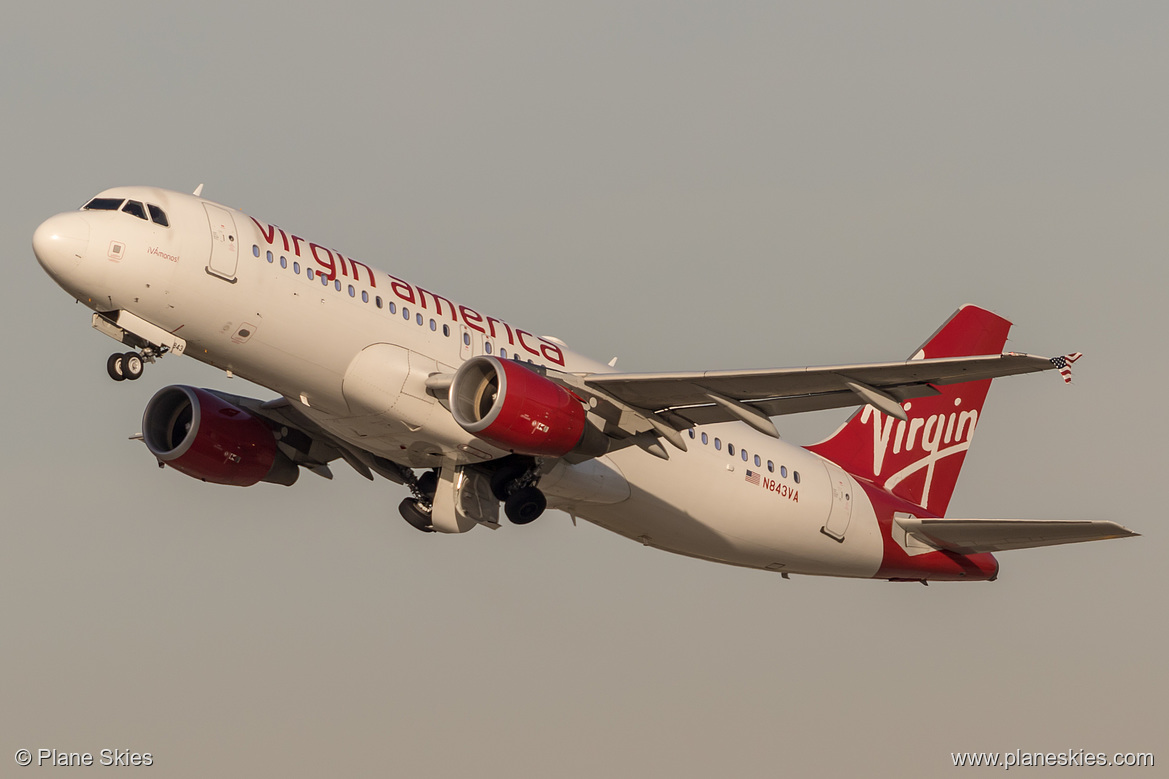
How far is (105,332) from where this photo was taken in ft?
90.7

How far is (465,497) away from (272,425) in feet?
18.7

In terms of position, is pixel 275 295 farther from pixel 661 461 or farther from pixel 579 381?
pixel 661 461

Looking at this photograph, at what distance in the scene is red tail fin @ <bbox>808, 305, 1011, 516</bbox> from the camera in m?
38.3

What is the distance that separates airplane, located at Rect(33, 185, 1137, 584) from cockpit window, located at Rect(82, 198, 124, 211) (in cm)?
5

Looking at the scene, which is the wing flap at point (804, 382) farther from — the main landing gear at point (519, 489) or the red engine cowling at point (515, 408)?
the main landing gear at point (519, 489)

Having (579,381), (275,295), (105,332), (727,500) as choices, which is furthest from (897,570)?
(105,332)

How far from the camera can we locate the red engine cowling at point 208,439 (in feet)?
110

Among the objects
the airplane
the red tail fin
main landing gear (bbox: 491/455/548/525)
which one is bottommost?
main landing gear (bbox: 491/455/548/525)

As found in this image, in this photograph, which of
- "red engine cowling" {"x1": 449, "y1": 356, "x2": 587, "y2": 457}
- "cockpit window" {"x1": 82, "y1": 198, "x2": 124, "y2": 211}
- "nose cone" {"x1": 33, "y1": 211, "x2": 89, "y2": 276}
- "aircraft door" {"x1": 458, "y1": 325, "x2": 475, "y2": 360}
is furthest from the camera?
"aircraft door" {"x1": 458, "y1": 325, "x2": 475, "y2": 360}

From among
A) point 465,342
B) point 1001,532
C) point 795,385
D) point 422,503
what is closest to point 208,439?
point 422,503

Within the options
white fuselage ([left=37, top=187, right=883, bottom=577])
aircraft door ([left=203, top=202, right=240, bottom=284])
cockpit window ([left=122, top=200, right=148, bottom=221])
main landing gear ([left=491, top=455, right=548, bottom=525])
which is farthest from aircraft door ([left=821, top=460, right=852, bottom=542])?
cockpit window ([left=122, top=200, right=148, bottom=221])

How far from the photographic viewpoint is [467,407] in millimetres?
28484

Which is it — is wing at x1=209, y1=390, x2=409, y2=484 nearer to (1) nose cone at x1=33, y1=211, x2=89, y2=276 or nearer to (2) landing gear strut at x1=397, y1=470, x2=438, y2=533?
(2) landing gear strut at x1=397, y1=470, x2=438, y2=533

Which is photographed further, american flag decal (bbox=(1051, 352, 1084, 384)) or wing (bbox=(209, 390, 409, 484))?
wing (bbox=(209, 390, 409, 484))
